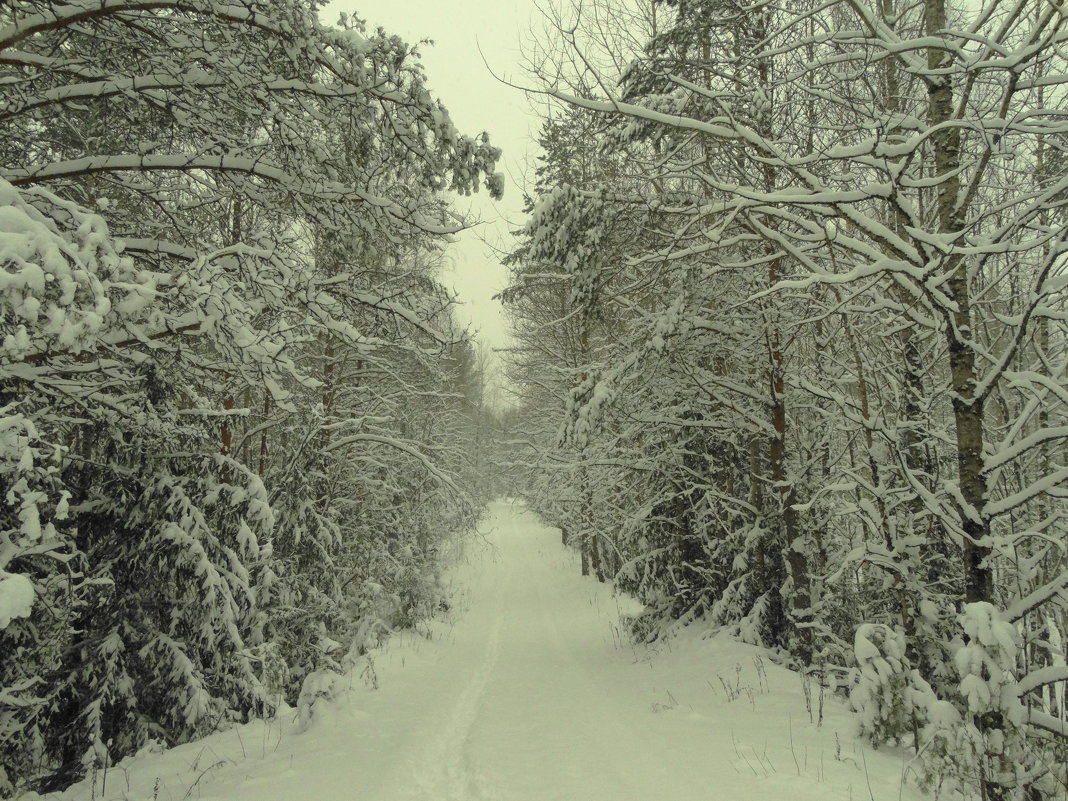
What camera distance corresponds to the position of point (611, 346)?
875cm

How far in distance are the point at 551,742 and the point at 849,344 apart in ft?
16.3

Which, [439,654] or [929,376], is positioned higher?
[929,376]

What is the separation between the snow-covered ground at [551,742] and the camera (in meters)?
4.46

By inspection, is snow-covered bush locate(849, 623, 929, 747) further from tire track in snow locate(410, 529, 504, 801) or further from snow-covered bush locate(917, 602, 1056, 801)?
tire track in snow locate(410, 529, 504, 801)

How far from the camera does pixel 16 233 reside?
2.81 meters

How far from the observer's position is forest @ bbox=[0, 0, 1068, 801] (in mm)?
3451

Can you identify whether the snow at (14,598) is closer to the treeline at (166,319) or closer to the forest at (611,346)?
the forest at (611,346)

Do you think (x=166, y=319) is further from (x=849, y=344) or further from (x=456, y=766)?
(x=849, y=344)

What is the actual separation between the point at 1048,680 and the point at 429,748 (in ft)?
17.0

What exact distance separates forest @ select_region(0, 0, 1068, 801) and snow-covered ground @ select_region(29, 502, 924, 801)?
0.43 m

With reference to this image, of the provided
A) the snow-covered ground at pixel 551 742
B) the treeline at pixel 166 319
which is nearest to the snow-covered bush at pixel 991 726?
the snow-covered ground at pixel 551 742

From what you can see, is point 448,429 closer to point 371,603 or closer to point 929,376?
point 371,603

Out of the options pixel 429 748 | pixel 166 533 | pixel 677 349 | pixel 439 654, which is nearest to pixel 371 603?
pixel 439 654

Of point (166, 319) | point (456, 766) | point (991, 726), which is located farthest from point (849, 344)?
point (166, 319)
